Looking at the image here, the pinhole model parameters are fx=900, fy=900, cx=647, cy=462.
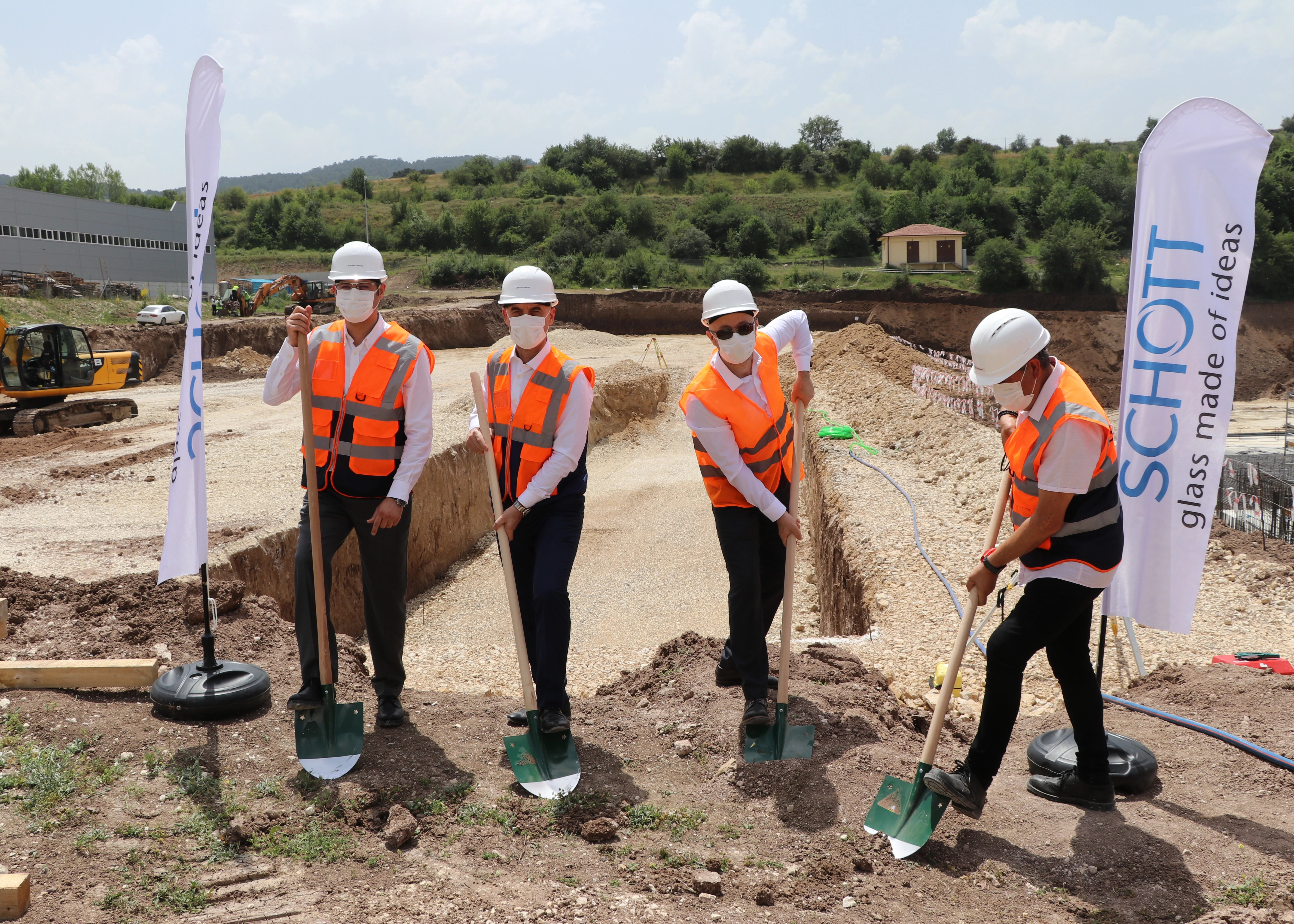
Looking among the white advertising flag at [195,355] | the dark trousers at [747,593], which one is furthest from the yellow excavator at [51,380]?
the dark trousers at [747,593]

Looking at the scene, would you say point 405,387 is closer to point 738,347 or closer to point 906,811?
point 738,347

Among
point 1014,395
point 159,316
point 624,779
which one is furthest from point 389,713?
point 159,316

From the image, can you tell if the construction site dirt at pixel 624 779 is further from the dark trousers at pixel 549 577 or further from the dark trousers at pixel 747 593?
the dark trousers at pixel 549 577

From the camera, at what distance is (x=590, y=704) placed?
5.16 meters

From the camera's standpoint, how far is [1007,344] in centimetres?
335

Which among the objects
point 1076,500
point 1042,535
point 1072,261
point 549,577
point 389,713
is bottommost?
point 389,713

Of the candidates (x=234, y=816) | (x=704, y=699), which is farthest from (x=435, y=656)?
(x=234, y=816)

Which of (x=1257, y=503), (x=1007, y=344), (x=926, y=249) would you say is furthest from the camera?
(x=926, y=249)

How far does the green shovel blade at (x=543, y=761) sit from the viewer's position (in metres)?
3.81

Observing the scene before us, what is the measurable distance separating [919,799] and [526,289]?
2.76 m

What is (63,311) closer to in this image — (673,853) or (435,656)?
(435,656)

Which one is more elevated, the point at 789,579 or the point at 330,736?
the point at 789,579

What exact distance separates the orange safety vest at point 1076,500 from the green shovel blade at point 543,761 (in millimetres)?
2087

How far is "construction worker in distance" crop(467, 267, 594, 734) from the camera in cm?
408
